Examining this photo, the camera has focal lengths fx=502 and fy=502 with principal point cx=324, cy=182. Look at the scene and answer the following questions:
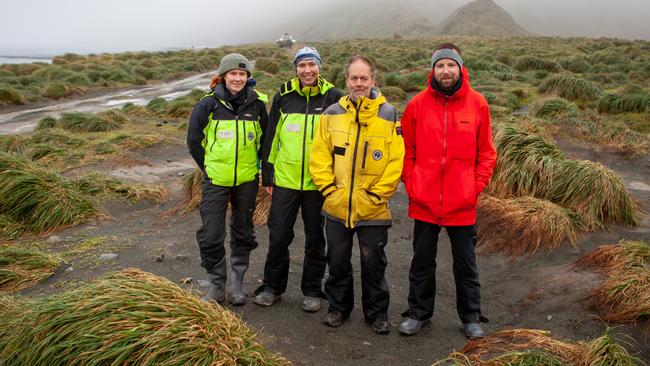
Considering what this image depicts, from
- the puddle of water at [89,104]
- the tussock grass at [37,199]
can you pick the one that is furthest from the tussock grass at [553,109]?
the puddle of water at [89,104]

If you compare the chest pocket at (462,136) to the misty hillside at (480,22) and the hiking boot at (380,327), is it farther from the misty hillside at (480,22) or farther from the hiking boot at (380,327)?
the misty hillside at (480,22)

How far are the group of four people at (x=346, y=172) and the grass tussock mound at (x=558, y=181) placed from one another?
3062mm

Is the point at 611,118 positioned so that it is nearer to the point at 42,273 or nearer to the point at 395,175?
the point at 395,175

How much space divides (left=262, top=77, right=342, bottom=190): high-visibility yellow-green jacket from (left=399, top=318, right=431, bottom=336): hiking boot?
1392 mm

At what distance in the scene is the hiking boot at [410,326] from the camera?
4234 mm

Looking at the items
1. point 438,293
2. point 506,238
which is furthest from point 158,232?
point 506,238

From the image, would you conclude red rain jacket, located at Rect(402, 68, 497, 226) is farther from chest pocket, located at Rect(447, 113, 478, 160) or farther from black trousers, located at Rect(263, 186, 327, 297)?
black trousers, located at Rect(263, 186, 327, 297)

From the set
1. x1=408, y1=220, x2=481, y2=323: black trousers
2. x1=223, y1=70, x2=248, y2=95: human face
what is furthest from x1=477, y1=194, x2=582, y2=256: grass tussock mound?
x1=223, y1=70, x2=248, y2=95: human face

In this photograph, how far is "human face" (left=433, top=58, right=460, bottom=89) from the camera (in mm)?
3740

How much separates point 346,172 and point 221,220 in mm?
1300

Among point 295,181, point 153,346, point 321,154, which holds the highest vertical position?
point 321,154

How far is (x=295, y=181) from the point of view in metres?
4.28

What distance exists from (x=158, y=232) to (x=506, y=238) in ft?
14.9

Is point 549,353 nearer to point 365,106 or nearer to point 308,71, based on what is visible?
point 365,106
